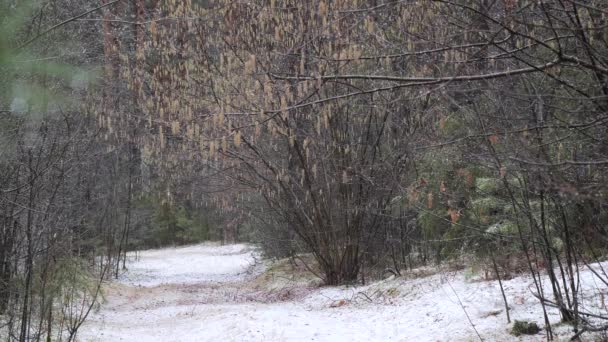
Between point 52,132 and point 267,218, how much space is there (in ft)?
34.2

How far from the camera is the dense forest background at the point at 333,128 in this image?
4.11 m

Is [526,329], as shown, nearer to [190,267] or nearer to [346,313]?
[346,313]

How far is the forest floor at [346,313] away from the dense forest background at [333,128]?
415mm

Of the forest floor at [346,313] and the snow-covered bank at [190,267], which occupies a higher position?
the forest floor at [346,313]

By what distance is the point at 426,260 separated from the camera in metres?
12.2

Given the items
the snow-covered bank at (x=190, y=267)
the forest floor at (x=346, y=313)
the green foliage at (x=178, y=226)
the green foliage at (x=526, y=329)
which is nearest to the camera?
the green foliage at (x=526, y=329)

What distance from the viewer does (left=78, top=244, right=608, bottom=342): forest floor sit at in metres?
6.20

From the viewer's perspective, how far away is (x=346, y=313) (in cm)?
837

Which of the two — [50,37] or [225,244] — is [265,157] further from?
[225,244]

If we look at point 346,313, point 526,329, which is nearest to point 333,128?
point 346,313

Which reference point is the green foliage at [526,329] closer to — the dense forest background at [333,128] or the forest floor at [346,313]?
the forest floor at [346,313]

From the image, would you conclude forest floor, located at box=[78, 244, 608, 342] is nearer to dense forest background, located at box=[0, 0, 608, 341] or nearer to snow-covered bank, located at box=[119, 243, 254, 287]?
dense forest background, located at box=[0, 0, 608, 341]

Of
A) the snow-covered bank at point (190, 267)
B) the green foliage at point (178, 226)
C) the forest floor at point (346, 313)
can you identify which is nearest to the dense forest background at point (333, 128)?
the forest floor at point (346, 313)

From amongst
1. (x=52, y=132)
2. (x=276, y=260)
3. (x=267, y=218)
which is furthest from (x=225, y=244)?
(x=52, y=132)
